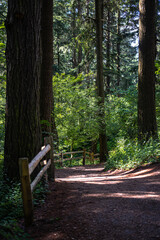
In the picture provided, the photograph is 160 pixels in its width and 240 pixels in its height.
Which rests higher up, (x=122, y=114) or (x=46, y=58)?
(x=46, y=58)

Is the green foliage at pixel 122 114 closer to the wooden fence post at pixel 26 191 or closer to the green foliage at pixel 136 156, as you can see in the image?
the green foliage at pixel 136 156

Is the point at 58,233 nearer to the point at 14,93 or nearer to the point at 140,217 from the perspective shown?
the point at 140,217

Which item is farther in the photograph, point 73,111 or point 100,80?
point 73,111

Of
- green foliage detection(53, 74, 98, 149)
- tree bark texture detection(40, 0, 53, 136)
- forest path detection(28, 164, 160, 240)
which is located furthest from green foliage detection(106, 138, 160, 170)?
green foliage detection(53, 74, 98, 149)

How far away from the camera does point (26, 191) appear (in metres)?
3.63

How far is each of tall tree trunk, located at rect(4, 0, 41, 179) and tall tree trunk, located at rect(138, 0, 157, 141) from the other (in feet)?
18.9

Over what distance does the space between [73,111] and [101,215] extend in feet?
43.3

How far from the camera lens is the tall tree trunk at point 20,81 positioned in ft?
16.7

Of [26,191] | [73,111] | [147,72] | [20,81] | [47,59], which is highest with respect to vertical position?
[47,59]

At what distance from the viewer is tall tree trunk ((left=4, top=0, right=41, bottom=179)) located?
510 centimetres

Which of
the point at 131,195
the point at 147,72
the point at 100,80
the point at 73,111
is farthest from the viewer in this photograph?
the point at 73,111

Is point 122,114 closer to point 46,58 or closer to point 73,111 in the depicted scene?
point 73,111

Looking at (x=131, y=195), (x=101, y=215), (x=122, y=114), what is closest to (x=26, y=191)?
(x=101, y=215)

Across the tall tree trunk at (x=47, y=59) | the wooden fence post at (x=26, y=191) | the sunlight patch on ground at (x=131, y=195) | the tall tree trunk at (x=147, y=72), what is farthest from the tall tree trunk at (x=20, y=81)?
the tall tree trunk at (x=147, y=72)
